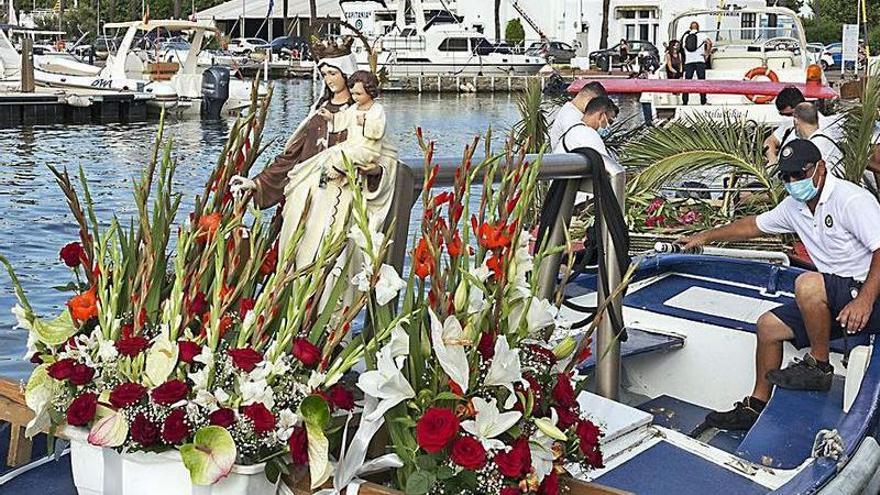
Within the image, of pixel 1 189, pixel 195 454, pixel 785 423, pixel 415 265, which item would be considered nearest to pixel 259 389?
pixel 195 454

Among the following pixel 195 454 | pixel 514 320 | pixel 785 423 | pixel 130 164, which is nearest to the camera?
pixel 195 454

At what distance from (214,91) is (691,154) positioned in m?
23.5

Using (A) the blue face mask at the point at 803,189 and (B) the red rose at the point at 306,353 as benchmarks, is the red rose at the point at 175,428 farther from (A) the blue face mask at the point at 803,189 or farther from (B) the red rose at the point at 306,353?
(A) the blue face mask at the point at 803,189

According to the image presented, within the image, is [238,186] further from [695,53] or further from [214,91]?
[214,91]

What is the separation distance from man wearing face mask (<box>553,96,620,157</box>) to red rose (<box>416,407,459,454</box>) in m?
4.75

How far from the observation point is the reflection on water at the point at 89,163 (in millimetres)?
12992

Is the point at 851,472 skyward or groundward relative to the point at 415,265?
groundward

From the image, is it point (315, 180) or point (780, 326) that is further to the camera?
point (780, 326)

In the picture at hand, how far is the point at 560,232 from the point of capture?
493 centimetres

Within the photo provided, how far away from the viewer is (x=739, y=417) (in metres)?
5.79

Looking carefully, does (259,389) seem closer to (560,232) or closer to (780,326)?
(560,232)

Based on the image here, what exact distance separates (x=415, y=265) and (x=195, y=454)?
74cm

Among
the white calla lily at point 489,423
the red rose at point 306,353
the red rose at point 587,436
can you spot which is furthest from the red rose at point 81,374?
the red rose at point 587,436

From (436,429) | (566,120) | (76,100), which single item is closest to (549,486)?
(436,429)
